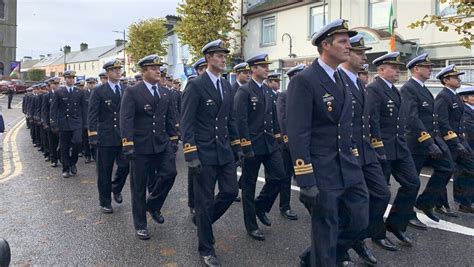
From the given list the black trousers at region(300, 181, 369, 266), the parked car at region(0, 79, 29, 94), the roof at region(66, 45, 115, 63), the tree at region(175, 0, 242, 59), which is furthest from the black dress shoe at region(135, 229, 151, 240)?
the roof at region(66, 45, 115, 63)

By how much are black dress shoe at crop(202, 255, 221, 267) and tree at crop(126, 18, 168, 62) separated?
1289 inches

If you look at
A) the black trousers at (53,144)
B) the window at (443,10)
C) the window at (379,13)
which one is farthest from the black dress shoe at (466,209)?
the window at (379,13)

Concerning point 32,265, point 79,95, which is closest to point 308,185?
point 32,265

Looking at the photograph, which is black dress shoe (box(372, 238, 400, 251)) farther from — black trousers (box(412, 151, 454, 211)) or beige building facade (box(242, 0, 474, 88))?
beige building facade (box(242, 0, 474, 88))

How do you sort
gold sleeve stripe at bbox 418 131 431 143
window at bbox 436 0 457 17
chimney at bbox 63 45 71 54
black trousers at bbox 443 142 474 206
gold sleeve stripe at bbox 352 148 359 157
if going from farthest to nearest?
chimney at bbox 63 45 71 54 < window at bbox 436 0 457 17 < black trousers at bbox 443 142 474 206 < gold sleeve stripe at bbox 418 131 431 143 < gold sleeve stripe at bbox 352 148 359 157

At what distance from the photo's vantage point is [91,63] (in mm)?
77125

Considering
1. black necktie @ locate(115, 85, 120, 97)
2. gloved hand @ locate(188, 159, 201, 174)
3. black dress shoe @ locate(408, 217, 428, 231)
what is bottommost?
black dress shoe @ locate(408, 217, 428, 231)

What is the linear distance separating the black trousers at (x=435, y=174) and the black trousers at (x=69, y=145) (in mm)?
6965

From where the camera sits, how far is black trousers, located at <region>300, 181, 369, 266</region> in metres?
3.62

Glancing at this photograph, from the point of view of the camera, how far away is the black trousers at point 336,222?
3617 mm

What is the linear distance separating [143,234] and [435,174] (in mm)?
3824

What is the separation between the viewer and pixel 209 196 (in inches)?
187

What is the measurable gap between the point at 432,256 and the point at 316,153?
6.97 ft

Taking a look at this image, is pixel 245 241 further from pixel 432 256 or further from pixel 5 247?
pixel 5 247
